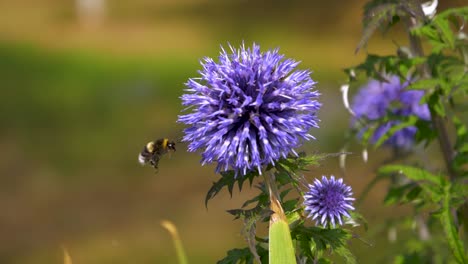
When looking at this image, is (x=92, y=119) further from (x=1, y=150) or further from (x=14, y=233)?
(x=14, y=233)

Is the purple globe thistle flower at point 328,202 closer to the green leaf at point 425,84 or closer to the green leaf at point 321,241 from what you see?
the green leaf at point 321,241

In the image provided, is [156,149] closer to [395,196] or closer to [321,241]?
[395,196]

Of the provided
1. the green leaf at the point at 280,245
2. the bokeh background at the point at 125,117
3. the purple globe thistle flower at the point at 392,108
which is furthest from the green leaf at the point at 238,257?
the purple globe thistle flower at the point at 392,108

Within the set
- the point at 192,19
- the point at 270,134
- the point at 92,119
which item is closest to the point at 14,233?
the point at 92,119

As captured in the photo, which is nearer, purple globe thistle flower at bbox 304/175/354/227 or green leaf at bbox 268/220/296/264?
green leaf at bbox 268/220/296/264

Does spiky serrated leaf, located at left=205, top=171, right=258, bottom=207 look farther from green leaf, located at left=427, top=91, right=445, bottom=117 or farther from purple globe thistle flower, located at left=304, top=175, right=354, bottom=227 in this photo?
green leaf, located at left=427, top=91, right=445, bottom=117

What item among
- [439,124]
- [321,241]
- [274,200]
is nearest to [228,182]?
[274,200]

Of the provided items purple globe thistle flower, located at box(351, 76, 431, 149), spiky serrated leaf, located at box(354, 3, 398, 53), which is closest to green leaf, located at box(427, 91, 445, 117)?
spiky serrated leaf, located at box(354, 3, 398, 53)
